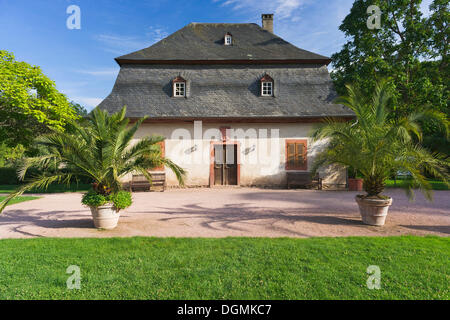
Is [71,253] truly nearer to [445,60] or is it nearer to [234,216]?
[234,216]

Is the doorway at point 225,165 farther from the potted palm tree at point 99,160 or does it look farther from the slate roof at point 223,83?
the potted palm tree at point 99,160

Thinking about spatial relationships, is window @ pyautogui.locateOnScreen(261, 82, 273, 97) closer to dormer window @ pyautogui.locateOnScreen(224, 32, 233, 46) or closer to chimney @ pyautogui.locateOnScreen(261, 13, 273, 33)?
dormer window @ pyautogui.locateOnScreen(224, 32, 233, 46)

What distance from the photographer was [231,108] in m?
13.6

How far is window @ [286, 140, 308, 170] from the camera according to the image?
533 inches

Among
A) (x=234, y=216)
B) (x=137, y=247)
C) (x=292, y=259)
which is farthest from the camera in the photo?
(x=234, y=216)

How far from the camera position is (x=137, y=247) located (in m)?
4.74

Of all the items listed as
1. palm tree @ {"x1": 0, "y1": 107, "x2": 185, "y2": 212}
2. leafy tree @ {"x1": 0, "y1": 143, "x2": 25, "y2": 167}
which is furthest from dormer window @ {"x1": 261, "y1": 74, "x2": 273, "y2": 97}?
leafy tree @ {"x1": 0, "y1": 143, "x2": 25, "y2": 167}

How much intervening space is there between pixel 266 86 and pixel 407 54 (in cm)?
1000

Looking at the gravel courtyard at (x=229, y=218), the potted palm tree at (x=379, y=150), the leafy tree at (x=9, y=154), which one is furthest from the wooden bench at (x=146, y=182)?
the leafy tree at (x=9, y=154)

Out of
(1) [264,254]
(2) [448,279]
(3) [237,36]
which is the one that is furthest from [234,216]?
(3) [237,36]

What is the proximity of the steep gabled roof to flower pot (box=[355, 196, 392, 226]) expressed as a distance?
1140 cm

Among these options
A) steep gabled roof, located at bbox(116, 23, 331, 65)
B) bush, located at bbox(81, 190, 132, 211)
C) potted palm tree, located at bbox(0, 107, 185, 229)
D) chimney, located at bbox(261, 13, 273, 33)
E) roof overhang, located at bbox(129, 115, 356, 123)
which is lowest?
bush, located at bbox(81, 190, 132, 211)

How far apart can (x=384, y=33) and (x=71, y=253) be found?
20856 millimetres

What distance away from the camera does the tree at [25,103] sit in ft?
44.6
